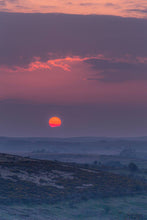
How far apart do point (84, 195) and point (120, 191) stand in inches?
189

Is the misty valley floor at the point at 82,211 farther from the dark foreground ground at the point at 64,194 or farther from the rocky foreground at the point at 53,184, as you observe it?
→ the rocky foreground at the point at 53,184

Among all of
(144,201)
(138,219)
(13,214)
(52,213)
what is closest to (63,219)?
(52,213)

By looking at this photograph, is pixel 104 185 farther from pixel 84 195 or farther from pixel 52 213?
pixel 52 213

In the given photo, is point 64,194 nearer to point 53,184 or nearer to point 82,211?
point 53,184

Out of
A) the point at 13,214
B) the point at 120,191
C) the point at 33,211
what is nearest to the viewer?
the point at 13,214

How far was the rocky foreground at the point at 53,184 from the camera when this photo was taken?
30911 mm

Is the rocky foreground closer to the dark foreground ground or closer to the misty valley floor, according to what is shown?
the dark foreground ground

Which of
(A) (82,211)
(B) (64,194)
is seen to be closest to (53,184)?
(B) (64,194)

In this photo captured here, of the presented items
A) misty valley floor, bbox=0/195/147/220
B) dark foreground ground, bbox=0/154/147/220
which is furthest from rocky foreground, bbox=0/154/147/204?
misty valley floor, bbox=0/195/147/220

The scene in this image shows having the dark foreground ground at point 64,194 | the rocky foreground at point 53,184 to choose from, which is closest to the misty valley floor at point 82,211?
the dark foreground ground at point 64,194

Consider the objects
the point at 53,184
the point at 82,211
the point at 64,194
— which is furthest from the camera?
the point at 53,184

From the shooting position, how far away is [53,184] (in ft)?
117


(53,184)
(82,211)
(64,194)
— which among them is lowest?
(82,211)

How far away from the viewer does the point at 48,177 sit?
126 ft
